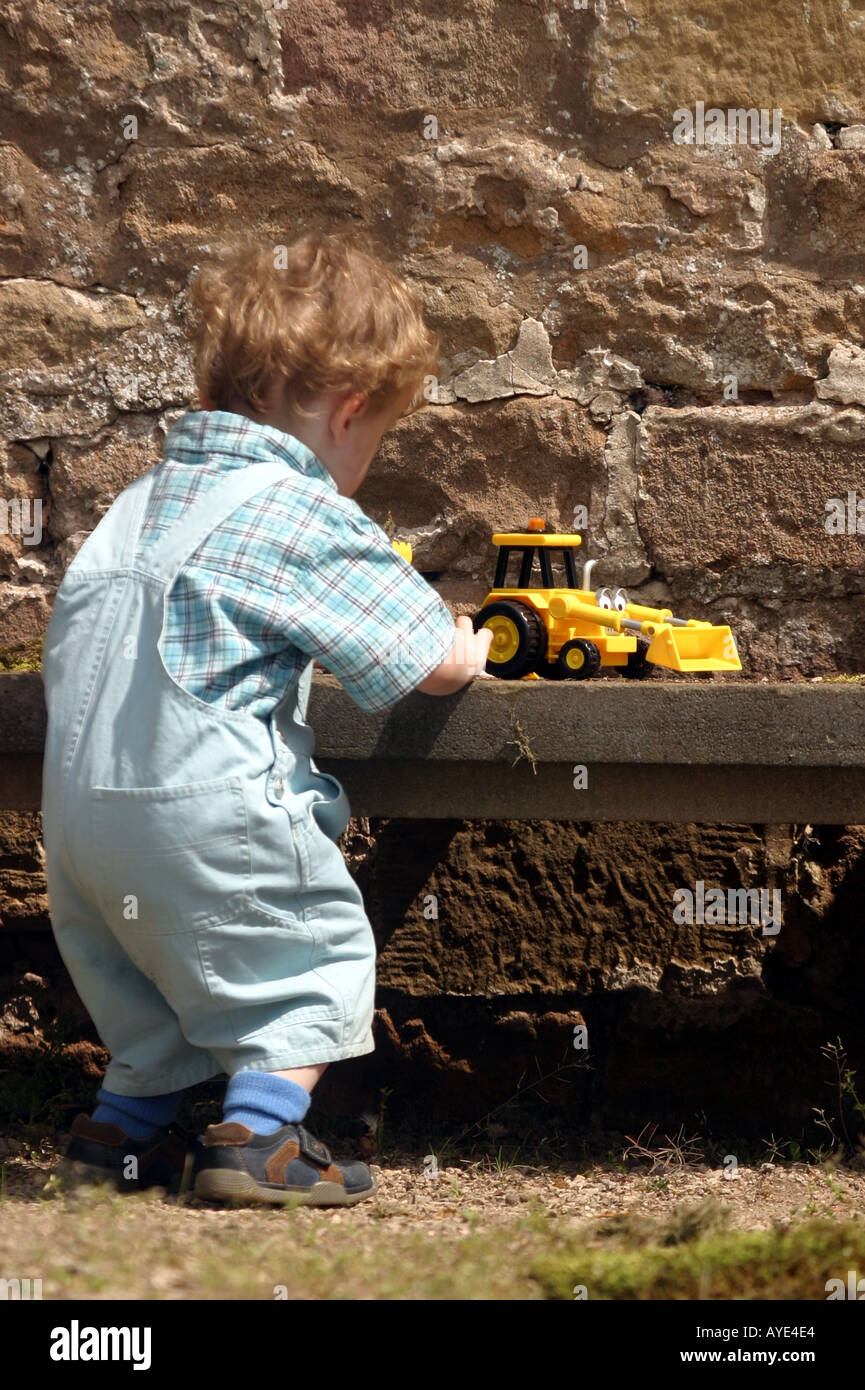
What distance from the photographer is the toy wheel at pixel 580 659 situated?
2.30 meters

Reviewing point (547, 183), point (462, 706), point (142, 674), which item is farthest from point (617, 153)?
point (142, 674)

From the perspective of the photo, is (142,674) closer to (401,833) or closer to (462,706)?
(462,706)

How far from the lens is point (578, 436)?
2.84 meters

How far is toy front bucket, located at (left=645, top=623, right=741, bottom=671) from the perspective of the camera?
2.27 metres

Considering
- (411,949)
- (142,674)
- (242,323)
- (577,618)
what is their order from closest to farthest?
(142,674) < (242,323) < (577,618) < (411,949)

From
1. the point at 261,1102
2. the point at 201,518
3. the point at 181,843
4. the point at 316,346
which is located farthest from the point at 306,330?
the point at 261,1102

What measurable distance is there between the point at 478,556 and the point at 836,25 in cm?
134

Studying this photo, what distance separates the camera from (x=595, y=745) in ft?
7.21

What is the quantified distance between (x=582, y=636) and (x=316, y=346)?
70 cm

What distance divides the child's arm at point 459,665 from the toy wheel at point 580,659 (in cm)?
24

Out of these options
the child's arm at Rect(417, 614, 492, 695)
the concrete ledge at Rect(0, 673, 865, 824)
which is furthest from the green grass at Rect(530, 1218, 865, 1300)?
the child's arm at Rect(417, 614, 492, 695)

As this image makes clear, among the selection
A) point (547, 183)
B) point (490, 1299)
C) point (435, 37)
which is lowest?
point (490, 1299)

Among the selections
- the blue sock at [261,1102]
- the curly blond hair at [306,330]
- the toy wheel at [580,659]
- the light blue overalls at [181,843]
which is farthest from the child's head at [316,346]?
the blue sock at [261,1102]

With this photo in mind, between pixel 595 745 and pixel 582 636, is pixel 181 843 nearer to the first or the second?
pixel 595 745
